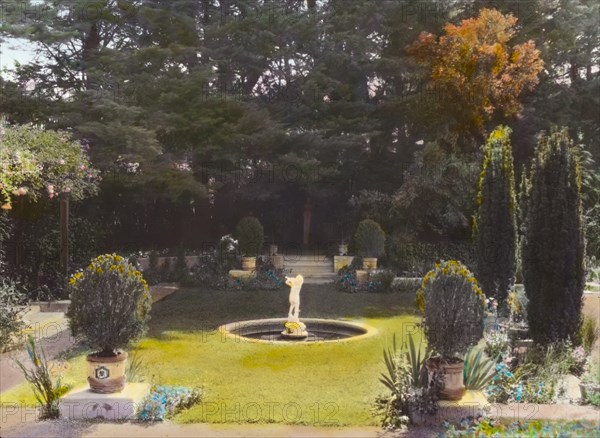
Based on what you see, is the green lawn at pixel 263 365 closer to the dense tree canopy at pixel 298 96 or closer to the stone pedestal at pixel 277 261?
the stone pedestal at pixel 277 261

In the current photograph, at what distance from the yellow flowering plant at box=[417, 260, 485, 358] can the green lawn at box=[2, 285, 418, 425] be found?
3.90ft

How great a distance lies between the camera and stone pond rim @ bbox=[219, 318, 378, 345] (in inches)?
488

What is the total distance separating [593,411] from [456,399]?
58.7 inches

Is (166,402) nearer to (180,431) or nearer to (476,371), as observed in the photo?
(180,431)

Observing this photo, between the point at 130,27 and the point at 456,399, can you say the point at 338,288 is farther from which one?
the point at 130,27

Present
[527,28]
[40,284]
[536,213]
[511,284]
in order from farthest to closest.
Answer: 1. [527,28]
2. [40,284]
3. [511,284]
4. [536,213]

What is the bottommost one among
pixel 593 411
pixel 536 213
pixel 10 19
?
pixel 593 411

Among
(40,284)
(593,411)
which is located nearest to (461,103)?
(40,284)

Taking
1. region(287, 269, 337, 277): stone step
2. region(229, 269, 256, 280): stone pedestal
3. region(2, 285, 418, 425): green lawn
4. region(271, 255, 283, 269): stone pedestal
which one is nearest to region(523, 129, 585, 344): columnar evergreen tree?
region(2, 285, 418, 425): green lawn

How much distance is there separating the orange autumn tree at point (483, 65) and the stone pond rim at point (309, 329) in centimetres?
1078

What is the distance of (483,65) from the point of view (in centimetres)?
2062

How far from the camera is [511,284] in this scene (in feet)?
43.0

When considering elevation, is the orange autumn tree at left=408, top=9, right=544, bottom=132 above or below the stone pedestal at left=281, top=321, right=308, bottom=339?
above

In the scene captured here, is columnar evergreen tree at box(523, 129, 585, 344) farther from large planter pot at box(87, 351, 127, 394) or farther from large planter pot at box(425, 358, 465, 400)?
large planter pot at box(87, 351, 127, 394)
